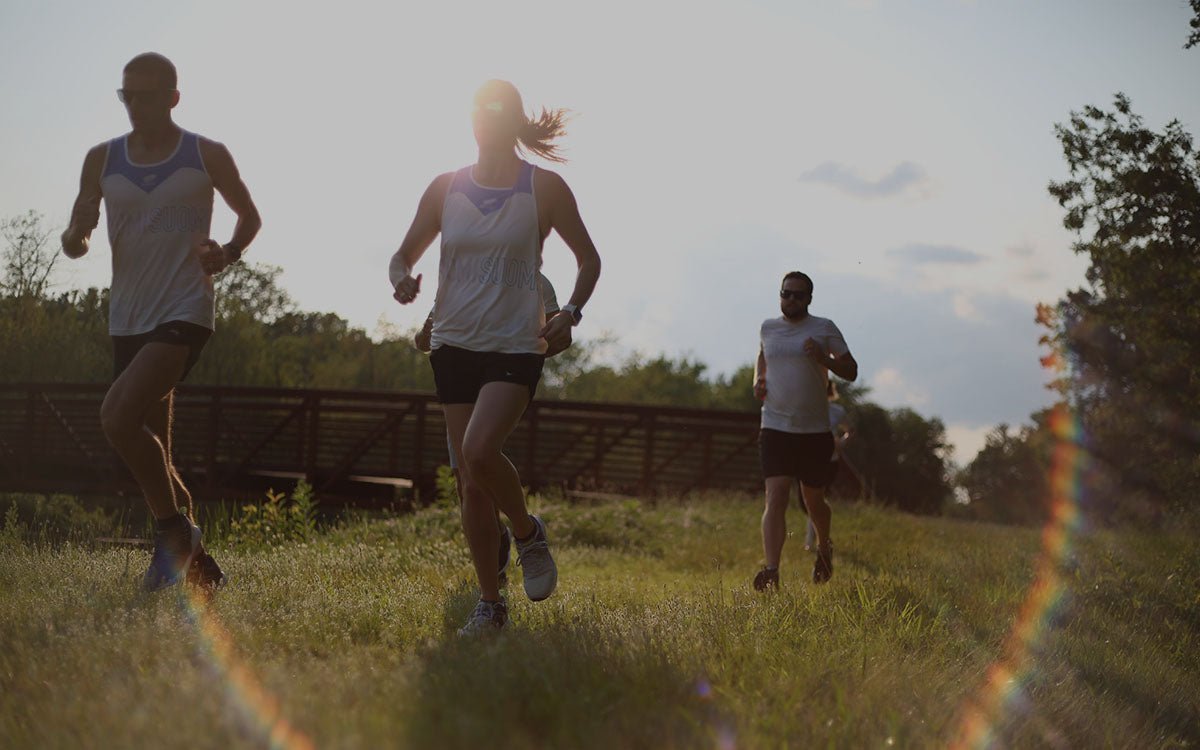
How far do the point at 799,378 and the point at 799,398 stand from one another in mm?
135

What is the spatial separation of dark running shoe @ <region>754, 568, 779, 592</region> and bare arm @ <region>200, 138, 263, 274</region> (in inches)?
134

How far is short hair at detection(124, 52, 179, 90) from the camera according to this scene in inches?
210

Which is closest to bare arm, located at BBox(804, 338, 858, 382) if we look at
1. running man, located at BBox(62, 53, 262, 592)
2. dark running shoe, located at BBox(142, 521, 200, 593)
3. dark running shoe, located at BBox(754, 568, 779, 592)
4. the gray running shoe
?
dark running shoe, located at BBox(754, 568, 779, 592)

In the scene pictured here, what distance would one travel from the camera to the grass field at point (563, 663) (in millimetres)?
3021

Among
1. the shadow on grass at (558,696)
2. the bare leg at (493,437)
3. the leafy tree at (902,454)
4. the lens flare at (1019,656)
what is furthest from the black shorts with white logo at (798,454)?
the leafy tree at (902,454)

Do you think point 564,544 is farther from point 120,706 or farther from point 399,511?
point 120,706

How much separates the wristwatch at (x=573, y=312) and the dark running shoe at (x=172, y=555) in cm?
208

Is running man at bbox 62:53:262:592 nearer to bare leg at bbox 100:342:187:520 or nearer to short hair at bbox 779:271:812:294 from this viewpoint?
bare leg at bbox 100:342:187:520

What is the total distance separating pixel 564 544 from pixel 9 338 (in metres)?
12.8

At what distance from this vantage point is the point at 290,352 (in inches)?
2218

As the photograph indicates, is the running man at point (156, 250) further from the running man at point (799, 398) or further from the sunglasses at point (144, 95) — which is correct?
the running man at point (799, 398)

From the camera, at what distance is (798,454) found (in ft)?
25.7

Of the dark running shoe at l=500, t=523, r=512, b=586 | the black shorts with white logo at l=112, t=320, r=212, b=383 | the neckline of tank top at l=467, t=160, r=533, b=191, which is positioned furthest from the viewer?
the dark running shoe at l=500, t=523, r=512, b=586

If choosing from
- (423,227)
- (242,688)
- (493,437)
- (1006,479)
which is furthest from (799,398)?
(1006,479)
